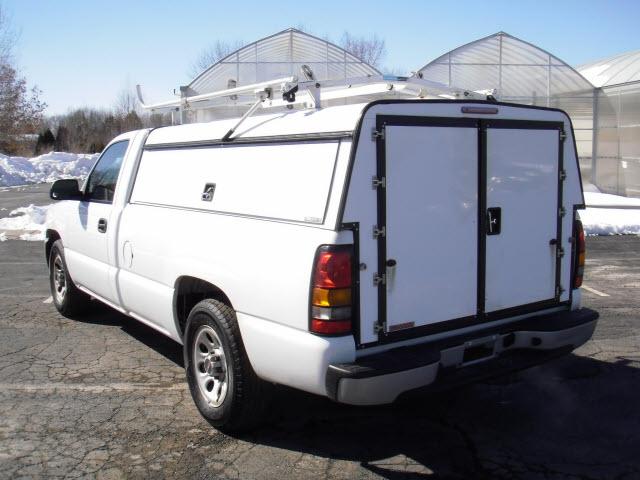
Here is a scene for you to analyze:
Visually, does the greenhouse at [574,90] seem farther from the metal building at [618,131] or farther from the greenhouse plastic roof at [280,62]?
the greenhouse plastic roof at [280,62]

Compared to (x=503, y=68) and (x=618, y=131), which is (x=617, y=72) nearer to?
(x=618, y=131)

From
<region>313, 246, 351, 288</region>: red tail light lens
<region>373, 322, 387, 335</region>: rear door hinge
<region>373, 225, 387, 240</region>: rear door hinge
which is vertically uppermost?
<region>373, 225, 387, 240</region>: rear door hinge

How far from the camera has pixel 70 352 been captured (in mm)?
6020

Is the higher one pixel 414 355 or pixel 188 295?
pixel 188 295

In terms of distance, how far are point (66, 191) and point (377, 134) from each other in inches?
153

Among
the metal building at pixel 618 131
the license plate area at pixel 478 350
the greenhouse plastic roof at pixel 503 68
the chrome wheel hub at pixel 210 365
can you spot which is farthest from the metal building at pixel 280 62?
the license plate area at pixel 478 350

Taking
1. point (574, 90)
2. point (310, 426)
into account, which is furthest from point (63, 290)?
point (574, 90)

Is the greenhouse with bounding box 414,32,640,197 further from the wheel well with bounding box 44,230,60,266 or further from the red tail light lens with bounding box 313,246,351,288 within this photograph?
the red tail light lens with bounding box 313,246,351,288

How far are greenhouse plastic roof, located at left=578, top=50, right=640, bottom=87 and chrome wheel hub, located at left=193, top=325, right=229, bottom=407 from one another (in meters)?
21.4

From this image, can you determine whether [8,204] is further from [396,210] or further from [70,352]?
[396,210]

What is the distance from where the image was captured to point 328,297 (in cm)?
345

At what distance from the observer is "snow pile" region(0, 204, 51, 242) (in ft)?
44.4

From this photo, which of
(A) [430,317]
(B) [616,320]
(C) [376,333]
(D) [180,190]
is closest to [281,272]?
(C) [376,333]

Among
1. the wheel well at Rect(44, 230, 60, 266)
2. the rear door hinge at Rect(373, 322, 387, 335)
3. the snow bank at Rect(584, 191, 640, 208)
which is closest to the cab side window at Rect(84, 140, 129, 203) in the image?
the wheel well at Rect(44, 230, 60, 266)
